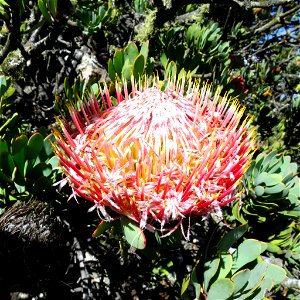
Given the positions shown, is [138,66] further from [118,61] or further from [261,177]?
[261,177]

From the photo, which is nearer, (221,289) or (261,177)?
(221,289)

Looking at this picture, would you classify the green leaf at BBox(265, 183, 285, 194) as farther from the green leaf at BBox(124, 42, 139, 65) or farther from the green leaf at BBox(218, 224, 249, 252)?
the green leaf at BBox(124, 42, 139, 65)

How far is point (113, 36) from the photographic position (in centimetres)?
165

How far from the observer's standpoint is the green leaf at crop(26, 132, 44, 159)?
2.42 ft

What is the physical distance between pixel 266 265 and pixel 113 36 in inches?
50.2

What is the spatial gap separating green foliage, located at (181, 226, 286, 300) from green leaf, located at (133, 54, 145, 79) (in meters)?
0.46

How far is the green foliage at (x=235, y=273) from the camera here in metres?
0.71

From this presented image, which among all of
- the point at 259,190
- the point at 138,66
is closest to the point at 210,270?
the point at 259,190

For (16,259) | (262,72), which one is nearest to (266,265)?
(16,259)

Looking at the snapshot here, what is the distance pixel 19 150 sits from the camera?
0.72m

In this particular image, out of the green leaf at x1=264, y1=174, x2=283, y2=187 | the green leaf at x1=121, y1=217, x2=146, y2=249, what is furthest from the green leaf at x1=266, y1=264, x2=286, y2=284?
the green leaf at x1=121, y1=217, x2=146, y2=249

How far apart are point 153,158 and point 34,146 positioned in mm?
260

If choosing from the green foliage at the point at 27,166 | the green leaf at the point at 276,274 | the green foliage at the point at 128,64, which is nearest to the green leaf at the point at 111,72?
the green foliage at the point at 128,64

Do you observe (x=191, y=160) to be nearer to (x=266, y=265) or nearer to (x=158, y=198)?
(x=158, y=198)
